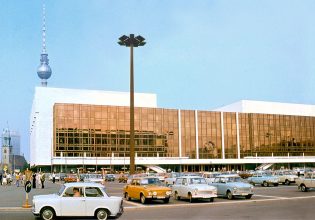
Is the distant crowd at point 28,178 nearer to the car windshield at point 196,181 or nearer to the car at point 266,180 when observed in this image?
the car windshield at point 196,181

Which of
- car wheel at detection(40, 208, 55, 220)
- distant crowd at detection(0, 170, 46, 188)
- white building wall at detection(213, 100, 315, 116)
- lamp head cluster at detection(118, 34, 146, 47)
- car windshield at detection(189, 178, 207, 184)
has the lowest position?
distant crowd at detection(0, 170, 46, 188)

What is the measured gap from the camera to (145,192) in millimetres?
25188

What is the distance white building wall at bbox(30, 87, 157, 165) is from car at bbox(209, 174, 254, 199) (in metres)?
103

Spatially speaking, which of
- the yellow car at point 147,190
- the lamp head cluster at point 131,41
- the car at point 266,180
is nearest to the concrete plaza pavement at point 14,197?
the yellow car at point 147,190

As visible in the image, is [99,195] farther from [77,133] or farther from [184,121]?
[184,121]

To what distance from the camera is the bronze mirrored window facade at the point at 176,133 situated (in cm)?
11881

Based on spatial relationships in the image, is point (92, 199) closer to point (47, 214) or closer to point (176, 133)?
point (47, 214)

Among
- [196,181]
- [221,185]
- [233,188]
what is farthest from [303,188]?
[196,181]

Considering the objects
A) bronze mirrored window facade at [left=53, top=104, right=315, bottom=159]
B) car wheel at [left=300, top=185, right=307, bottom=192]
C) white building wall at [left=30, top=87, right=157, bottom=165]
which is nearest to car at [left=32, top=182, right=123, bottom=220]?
car wheel at [left=300, top=185, right=307, bottom=192]

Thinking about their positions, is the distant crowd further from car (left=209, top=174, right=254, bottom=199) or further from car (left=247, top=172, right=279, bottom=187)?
car (left=247, top=172, right=279, bottom=187)

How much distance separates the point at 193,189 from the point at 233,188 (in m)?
3.23

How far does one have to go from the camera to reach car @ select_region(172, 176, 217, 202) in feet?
84.4

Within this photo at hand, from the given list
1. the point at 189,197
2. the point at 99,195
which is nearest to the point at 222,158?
the point at 189,197

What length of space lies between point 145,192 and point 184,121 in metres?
104
